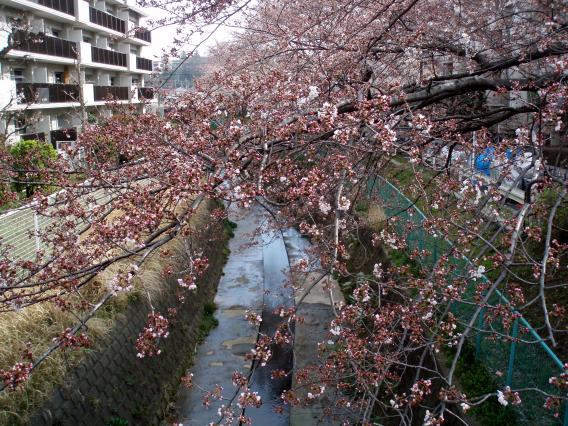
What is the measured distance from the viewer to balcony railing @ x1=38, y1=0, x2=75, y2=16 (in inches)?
847

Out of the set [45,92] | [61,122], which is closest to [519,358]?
[45,92]

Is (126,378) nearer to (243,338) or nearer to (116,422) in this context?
(116,422)

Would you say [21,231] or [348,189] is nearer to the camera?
[348,189]

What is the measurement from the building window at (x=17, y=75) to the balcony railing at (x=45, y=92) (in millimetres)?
938

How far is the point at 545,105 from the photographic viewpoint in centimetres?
406

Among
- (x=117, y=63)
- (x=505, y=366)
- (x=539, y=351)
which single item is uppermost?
(x=117, y=63)

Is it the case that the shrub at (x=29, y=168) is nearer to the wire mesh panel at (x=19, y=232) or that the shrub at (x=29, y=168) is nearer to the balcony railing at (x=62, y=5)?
the wire mesh panel at (x=19, y=232)

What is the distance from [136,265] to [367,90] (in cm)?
289

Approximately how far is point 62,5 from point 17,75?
4330 mm

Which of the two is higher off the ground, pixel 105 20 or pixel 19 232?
pixel 105 20

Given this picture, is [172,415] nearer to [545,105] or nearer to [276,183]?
[276,183]

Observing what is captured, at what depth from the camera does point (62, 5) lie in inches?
899

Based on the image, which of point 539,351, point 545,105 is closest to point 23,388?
point 539,351

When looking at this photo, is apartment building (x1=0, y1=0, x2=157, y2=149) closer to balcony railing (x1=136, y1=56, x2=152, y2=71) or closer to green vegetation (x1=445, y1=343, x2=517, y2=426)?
balcony railing (x1=136, y1=56, x2=152, y2=71)
